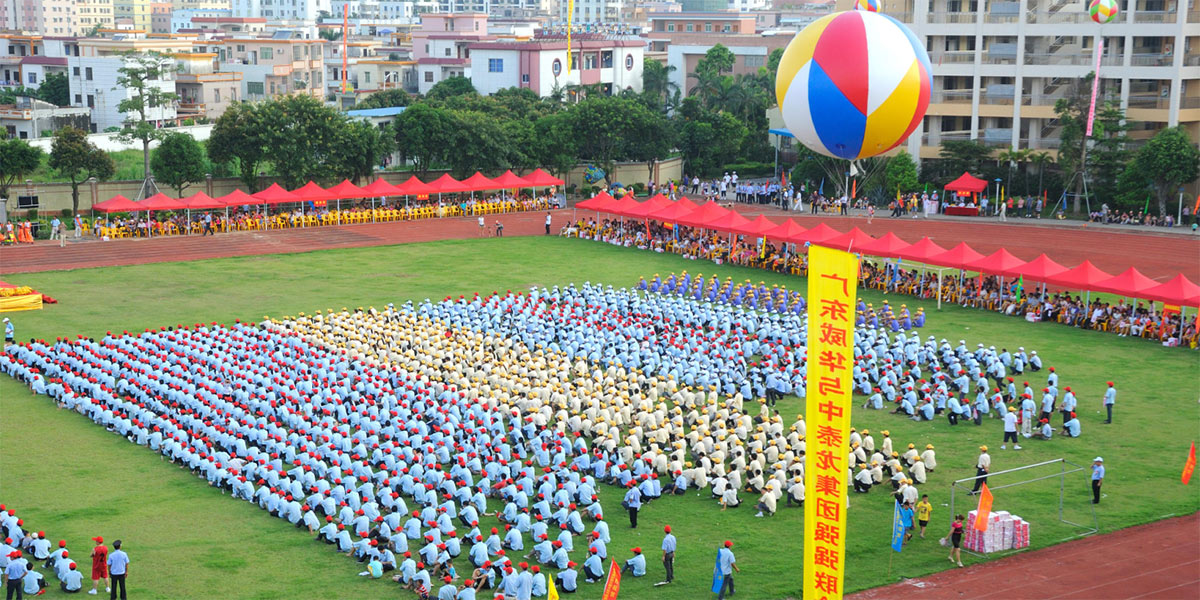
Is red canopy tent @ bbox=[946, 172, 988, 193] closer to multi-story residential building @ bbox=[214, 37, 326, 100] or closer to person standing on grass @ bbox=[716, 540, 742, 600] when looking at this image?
person standing on grass @ bbox=[716, 540, 742, 600]

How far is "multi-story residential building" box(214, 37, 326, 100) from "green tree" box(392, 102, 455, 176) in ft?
140

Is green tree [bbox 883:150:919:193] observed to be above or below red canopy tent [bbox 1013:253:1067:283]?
above

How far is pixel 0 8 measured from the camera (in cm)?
17962

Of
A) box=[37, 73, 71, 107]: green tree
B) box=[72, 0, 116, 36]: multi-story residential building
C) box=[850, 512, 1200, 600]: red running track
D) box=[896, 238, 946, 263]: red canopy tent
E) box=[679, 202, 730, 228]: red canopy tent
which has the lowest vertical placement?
box=[850, 512, 1200, 600]: red running track

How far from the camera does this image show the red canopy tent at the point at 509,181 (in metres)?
54.1

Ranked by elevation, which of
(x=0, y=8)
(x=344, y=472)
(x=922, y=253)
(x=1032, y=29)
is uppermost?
(x=0, y=8)

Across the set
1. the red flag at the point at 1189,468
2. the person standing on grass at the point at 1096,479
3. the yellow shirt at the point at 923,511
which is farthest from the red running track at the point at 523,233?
the yellow shirt at the point at 923,511

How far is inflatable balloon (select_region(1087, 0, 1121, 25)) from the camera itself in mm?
51875

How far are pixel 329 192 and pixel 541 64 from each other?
122 ft

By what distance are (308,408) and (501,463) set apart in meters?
4.95

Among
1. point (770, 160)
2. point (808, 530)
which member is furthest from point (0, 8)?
point (808, 530)

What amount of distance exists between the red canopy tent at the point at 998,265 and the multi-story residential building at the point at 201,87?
58.1m

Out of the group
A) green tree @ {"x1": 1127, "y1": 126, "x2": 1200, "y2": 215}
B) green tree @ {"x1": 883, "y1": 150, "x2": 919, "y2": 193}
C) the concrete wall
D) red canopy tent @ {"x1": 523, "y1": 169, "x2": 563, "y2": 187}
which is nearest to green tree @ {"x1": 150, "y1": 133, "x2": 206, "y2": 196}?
the concrete wall

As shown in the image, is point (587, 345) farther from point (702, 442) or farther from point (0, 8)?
point (0, 8)
